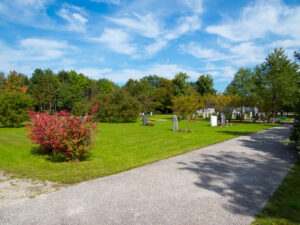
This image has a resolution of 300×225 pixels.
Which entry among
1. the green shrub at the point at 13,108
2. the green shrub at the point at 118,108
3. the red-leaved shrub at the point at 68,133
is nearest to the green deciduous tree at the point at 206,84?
the green shrub at the point at 118,108

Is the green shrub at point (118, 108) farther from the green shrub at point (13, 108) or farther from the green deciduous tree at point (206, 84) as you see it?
the green deciduous tree at point (206, 84)

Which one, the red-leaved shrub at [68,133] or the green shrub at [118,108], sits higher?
the green shrub at [118,108]

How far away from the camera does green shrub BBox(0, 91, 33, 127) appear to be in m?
18.1

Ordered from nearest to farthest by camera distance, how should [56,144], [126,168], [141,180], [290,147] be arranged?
1. [141,180]
2. [126,168]
3. [56,144]
4. [290,147]

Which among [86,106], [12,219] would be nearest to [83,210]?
[12,219]

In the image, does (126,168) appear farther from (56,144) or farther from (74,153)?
(56,144)

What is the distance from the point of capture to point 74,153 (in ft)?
22.6

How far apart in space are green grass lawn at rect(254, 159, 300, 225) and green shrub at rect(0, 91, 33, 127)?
20.8 meters

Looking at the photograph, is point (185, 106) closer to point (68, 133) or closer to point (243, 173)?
point (243, 173)

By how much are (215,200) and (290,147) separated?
7.59 metres

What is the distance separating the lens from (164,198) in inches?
155

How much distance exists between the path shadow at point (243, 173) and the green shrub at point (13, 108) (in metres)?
18.2

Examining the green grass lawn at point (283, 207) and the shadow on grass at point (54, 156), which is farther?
the shadow on grass at point (54, 156)

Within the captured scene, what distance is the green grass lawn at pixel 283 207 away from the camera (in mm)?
3193
